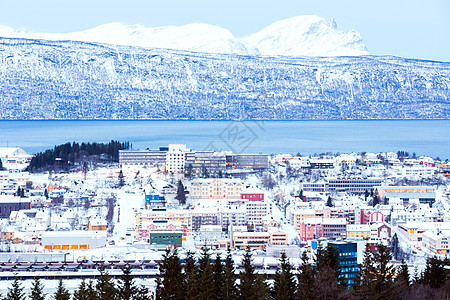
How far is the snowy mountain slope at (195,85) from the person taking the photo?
6375cm

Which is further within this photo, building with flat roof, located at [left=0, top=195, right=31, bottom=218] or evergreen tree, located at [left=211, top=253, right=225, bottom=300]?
building with flat roof, located at [left=0, top=195, right=31, bottom=218]

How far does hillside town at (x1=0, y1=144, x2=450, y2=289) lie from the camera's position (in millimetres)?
11797

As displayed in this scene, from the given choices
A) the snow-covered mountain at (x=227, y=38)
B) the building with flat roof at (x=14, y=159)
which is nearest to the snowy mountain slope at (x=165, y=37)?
the snow-covered mountain at (x=227, y=38)

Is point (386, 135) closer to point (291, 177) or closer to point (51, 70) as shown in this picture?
point (291, 177)

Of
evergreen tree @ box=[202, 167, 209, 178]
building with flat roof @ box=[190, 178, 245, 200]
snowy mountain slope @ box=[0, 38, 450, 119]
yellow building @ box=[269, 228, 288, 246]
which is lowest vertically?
→ yellow building @ box=[269, 228, 288, 246]

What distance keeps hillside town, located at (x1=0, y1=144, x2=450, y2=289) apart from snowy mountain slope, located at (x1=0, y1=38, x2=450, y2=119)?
4047 centimetres

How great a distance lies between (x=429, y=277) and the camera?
26.7 feet

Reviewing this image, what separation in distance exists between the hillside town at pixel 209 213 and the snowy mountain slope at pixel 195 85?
133 ft

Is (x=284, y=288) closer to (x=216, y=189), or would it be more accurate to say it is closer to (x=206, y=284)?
(x=206, y=284)

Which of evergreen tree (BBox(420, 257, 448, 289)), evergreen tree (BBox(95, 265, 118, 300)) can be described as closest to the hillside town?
evergreen tree (BBox(420, 257, 448, 289))

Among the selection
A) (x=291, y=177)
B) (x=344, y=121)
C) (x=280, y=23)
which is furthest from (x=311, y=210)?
(x=280, y=23)

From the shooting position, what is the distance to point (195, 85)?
222 ft

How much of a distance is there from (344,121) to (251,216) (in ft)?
171

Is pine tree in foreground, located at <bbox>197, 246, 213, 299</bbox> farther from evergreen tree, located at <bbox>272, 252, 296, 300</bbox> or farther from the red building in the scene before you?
the red building
